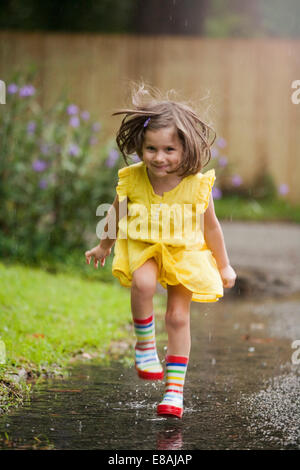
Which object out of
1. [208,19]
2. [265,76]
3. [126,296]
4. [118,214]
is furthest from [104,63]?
[118,214]

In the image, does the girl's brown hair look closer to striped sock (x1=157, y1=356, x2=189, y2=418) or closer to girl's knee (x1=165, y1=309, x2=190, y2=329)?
girl's knee (x1=165, y1=309, x2=190, y2=329)

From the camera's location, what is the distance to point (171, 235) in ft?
9.67

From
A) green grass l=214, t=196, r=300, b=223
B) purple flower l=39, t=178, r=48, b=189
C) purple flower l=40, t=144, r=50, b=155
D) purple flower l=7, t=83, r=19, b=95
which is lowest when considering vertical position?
green grass l=214, t=196, r=300, b=223

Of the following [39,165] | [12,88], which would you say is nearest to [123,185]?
[39,165]

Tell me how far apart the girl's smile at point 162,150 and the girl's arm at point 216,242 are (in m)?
0.25

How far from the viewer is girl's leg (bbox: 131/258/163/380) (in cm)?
290

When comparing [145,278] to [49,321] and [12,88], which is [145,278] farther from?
[12,88]

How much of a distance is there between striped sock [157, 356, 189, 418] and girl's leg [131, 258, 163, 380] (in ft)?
0.15

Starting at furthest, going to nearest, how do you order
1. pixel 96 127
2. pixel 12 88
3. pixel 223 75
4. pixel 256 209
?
pixel 223 75 → pixel 256 209 → pixel 96 127 → pixel 12 88

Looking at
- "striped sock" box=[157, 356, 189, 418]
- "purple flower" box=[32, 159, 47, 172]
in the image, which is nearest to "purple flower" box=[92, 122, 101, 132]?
"purple flower" box=[32, 159, 47, 172]

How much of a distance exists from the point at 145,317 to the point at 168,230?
13.6 inches

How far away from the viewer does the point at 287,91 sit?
468 inches

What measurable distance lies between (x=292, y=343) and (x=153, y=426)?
1.90 m
